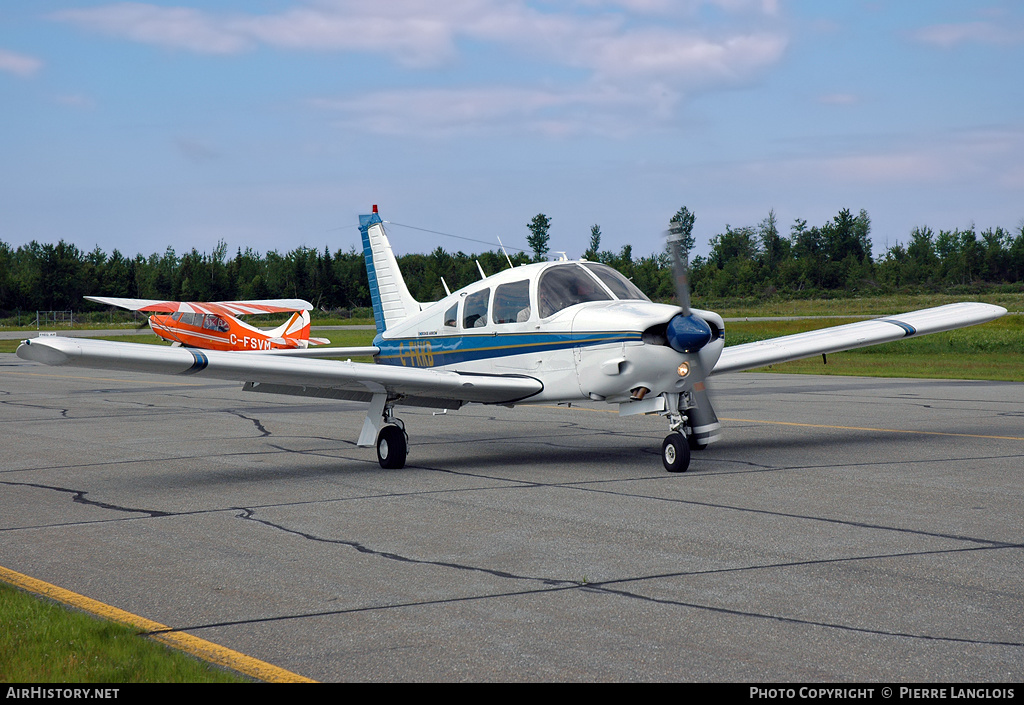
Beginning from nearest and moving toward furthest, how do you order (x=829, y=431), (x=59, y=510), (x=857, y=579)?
(x=857, y=579) → (x=59, y=510) → (x=829, y=431)

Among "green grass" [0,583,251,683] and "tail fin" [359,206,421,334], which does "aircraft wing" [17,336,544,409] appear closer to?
"tail fin" [359,206,421,334]

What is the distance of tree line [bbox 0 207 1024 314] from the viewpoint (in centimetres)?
10550

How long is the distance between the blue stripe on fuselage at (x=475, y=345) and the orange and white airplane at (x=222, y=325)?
20.1m

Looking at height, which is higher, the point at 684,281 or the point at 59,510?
the point at 684,281

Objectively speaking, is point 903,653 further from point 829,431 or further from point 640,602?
point 829,431

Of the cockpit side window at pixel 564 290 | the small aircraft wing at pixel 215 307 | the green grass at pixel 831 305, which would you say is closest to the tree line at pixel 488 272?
the green grass at pixel 831 305

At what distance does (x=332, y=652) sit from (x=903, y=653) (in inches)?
106

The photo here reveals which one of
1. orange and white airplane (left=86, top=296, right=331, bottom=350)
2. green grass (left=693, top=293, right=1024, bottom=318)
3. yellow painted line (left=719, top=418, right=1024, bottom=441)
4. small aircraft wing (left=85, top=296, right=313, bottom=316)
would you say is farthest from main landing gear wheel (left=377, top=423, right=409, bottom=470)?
green grass (left=693, top=293, right=1024, bottom=318)

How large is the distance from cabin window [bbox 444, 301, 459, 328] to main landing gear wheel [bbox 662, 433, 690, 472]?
138 inches

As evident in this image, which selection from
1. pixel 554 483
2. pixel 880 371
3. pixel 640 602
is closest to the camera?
pixel 640 602

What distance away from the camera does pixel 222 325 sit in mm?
36406

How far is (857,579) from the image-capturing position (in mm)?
6156

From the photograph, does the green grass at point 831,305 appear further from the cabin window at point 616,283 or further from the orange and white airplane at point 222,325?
the cabin window at point 616,283

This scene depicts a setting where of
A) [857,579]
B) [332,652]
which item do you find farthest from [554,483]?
[332,652]
